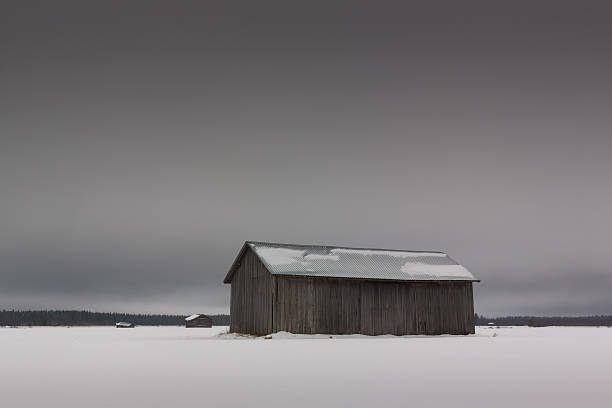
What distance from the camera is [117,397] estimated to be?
11406mm

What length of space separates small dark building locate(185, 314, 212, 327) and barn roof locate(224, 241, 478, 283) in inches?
2238

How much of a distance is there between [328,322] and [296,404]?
113ft

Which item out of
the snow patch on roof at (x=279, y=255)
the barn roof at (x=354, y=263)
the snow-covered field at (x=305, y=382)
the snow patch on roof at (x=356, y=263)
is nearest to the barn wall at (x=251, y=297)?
the snow patch on roof at (x=279, y=255)

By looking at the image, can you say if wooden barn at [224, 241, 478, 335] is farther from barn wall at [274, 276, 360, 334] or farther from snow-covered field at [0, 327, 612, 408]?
snow-covered field at [0, 327, 612, 408]

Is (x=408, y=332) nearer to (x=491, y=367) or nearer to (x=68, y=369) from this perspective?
(x=491, y=367)

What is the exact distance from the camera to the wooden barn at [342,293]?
4369 centimetres

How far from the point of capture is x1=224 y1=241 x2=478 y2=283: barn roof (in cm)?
4512

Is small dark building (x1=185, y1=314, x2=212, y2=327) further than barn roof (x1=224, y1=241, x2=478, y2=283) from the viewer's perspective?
Yes

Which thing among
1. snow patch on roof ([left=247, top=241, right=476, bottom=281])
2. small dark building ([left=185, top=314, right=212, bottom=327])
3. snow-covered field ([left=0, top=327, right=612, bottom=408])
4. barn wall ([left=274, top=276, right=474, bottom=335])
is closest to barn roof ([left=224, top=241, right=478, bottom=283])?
snow patch on roof ([left=247, top=241, right=476, bottom=281])

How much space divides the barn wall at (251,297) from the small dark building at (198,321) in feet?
187

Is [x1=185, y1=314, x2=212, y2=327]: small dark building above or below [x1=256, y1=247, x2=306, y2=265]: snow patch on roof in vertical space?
below

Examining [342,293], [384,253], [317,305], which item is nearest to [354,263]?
[342,293]

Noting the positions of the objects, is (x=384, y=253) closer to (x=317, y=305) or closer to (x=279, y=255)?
(x=279, y=255)

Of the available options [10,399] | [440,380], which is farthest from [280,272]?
[10,399]
